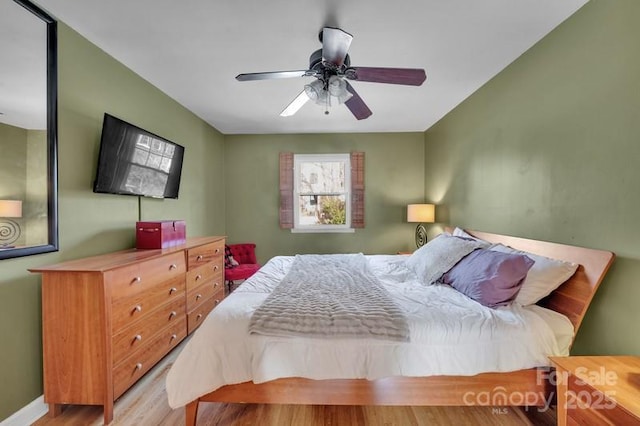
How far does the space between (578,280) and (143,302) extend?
9.43ft

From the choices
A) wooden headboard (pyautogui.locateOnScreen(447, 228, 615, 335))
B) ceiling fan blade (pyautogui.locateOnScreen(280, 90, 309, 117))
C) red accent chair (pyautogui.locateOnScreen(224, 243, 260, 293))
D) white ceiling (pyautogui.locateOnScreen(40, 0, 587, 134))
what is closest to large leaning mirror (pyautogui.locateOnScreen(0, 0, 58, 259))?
white ceiling (pyautogui.locateOnScreen(40, 0, 587, 134))

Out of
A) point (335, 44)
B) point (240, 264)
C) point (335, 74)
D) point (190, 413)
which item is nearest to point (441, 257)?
point (335, 74)

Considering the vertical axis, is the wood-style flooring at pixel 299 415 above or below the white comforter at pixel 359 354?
below

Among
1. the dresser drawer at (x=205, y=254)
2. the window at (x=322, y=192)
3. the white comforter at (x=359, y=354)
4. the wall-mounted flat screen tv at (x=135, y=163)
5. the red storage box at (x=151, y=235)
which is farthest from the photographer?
the window at (x=322, y=192)

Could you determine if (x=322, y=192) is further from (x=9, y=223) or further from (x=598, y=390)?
(x=598, y=390)

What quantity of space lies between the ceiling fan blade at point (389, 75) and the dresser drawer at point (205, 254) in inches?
82.1

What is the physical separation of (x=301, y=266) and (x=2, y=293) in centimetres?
198

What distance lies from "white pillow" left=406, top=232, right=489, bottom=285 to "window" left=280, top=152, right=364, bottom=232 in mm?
1970

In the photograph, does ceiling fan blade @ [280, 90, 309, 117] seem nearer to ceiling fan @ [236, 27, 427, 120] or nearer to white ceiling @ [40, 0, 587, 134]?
ceiling fan @ [236, 27, 427, 120]

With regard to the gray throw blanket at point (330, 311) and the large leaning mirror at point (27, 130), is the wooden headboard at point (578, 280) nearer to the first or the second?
the gray throw blanket at point (330, 311)

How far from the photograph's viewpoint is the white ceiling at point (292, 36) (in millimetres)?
1704

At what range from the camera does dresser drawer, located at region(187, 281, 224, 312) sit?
8.51 ft

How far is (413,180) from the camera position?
444 centimetres

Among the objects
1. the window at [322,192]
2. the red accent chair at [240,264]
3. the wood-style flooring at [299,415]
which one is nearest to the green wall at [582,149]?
the wood-style flooring at [299,415]
